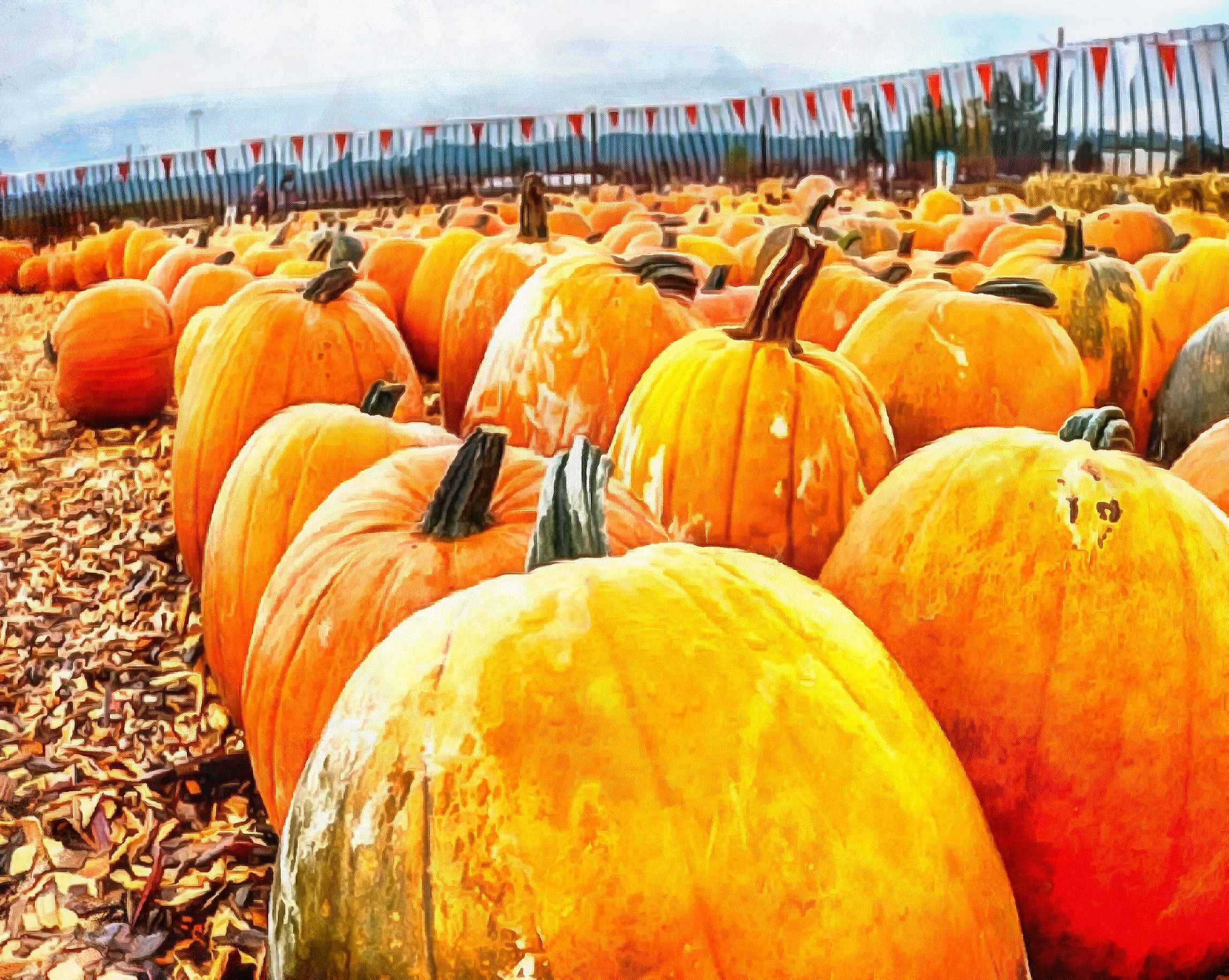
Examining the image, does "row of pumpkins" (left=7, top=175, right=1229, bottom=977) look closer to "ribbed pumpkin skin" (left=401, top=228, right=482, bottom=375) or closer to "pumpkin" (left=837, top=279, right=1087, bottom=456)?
"pumpkin" (left=837, top=279, right=1087, bottom=456)

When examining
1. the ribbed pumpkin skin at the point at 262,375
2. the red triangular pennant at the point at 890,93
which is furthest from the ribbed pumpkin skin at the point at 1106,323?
the red triangular pennant at the point at 890,93

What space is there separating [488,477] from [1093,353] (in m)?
2.45

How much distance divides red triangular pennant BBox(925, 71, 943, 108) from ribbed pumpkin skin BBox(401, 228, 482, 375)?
11371 mm

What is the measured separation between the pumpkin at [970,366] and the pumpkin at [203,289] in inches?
146

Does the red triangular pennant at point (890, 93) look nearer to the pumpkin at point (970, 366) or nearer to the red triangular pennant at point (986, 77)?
the red triangular pennant at point (986, 77)

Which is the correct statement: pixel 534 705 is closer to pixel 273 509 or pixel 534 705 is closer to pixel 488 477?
pixel 488 477

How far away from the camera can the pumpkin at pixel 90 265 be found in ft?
38.1

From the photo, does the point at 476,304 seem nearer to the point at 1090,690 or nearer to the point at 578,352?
the point at 578,352

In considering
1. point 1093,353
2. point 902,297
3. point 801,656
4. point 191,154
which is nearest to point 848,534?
point 801,656

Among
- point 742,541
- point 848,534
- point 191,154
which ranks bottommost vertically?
point 742,541

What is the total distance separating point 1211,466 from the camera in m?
1.91

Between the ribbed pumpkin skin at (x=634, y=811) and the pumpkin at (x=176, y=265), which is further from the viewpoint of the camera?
the pumpkin at (x=176, y=265)

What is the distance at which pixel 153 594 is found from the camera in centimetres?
319

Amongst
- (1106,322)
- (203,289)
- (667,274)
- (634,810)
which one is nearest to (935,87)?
(203,289)
